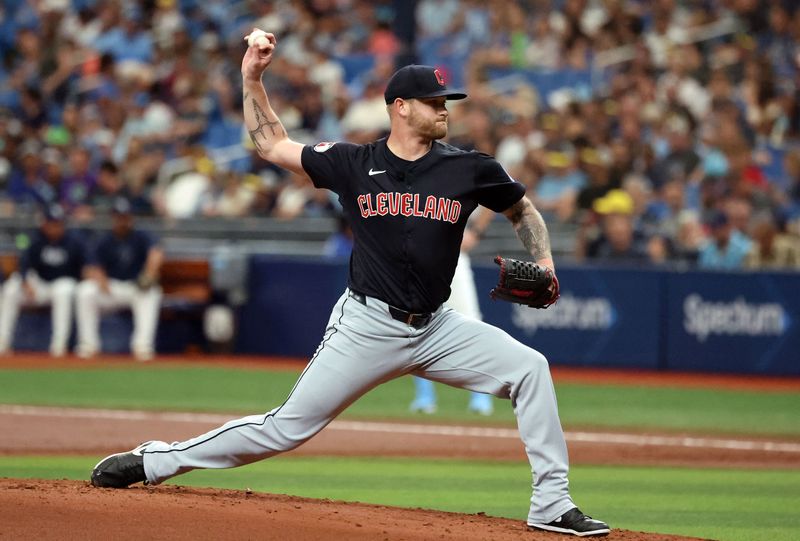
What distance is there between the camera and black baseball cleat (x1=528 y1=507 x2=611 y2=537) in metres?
6.03

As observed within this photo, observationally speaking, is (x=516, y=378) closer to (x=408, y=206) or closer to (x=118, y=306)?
(x=408, y=206)

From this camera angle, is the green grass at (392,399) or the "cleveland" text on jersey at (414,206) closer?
the "cleveland" text on jersey at (414,206)

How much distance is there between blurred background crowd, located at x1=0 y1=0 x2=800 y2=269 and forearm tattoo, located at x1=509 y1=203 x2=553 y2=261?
971 centimetres

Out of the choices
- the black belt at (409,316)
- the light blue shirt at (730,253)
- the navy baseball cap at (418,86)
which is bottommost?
the black belt at (409,316)

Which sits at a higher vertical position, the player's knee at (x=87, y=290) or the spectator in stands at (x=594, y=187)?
the spectator in stands at (x=594, y=187)

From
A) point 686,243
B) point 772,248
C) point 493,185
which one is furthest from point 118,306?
point 493,185

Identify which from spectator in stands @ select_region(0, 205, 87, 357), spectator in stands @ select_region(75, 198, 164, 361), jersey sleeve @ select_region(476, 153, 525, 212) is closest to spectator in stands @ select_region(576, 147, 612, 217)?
spectator in stands @ select_region(75, 198, 164, 361)

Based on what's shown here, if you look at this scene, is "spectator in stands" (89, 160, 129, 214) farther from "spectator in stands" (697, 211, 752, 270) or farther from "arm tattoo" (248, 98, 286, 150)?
"arm tattoo" (248, 98, 286, 150)

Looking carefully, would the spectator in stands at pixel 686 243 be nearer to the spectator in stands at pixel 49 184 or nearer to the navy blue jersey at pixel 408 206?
the spectator in stands at pixel 49 184

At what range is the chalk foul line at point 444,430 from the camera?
1080cm

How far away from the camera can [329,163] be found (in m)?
6.36

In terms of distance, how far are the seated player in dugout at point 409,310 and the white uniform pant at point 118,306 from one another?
36.4 ft

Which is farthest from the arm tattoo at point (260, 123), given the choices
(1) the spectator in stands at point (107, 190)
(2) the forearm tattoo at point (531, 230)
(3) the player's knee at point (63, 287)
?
(1) the spectator in stands at point (107, 190)

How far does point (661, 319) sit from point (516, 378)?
10.6m
